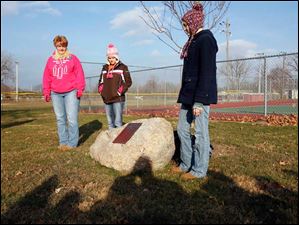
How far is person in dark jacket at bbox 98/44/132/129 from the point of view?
640cm

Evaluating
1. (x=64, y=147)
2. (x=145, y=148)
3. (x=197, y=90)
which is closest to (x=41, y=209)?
(x=145, y=148)

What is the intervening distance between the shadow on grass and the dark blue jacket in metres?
0.97

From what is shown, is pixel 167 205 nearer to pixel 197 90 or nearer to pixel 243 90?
pixel 197 90

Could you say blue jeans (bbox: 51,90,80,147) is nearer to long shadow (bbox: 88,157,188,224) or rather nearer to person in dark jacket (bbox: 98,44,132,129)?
person in dark jacket (bbox: 98,44,132,129)

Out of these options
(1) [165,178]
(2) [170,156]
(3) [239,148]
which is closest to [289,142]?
(3) [239,148]

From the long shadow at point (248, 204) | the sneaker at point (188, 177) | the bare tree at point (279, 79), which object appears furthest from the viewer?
the bare tree at point (279, 79)

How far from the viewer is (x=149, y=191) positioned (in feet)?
12.9

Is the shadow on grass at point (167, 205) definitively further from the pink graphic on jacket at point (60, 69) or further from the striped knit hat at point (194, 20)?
the pink graphic on jacket at point (60, 69)

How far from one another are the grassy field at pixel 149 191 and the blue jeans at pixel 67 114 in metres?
0.58

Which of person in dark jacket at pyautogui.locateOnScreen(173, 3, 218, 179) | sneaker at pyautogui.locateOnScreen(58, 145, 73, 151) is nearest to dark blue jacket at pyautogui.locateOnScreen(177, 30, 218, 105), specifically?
person in dark jacket at pyautogui.locateOnScreen(173, 3, 218, 179)

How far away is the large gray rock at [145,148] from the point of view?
15.7 feet

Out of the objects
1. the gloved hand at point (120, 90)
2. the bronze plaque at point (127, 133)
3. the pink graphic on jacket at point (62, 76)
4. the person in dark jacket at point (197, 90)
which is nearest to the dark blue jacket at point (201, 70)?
the person in dark jacket at point (197, 90)

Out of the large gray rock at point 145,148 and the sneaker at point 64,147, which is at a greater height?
the large gray rock at point 145,148

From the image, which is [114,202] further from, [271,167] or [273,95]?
[273,95]
